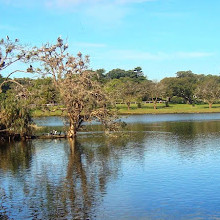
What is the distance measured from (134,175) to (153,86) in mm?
106248

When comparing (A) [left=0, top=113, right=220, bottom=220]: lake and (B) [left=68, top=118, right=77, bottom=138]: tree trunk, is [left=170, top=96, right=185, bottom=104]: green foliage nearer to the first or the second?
(B) [left=68, top=118, right=77, bottom=138]: tree trunk

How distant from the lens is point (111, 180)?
87.6ft

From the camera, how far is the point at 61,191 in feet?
78.7

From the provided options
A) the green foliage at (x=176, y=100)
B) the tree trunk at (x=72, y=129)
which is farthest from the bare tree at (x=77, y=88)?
the green foliage at (x=176, y=100)

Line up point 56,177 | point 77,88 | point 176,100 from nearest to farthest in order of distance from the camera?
point 56,177 < point 77,88 < point 176,100

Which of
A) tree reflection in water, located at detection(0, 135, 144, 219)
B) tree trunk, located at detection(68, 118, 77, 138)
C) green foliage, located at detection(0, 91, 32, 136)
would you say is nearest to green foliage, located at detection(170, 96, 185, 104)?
tree trunk, located at detection(68, 118, 77, 138)

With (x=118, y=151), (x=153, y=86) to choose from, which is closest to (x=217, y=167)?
(x=118, y=151)

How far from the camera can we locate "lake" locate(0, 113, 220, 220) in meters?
20.2

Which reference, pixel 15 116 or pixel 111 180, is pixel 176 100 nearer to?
pixel 15 116

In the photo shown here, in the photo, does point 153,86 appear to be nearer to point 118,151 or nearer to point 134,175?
point 118,151

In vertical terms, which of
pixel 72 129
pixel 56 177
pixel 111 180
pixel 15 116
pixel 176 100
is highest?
pixel 176 100

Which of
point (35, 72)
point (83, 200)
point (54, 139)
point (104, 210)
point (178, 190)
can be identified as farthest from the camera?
point (54, 139)

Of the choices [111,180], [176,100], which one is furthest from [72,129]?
[176,100]

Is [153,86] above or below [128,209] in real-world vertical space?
above
